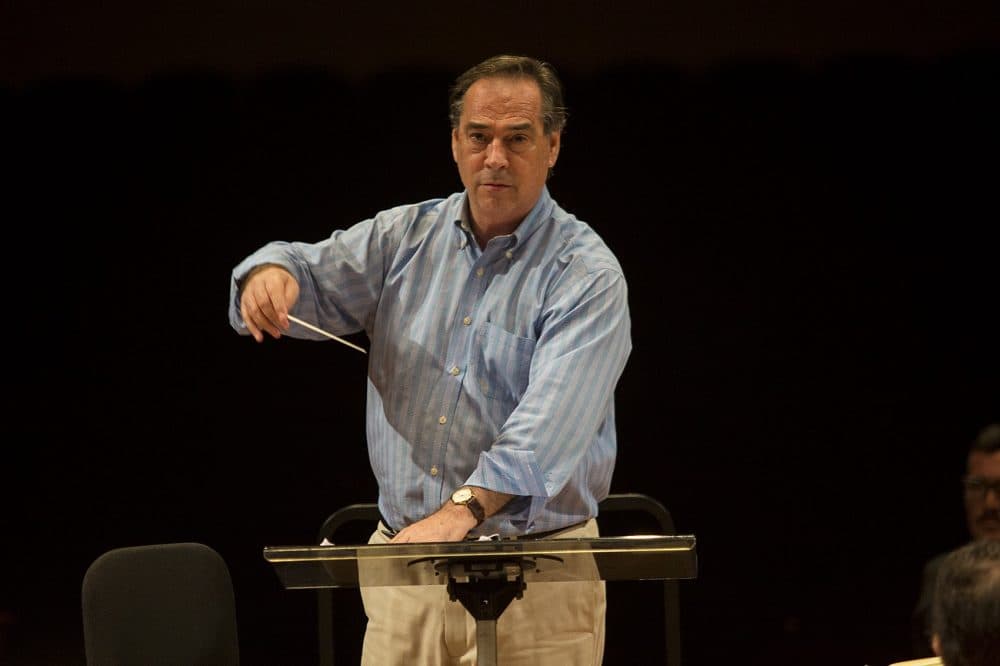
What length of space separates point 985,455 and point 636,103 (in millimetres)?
1877

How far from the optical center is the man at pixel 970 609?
57.2 inches

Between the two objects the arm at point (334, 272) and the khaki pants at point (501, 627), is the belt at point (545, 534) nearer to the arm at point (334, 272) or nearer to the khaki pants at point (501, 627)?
the khaki pants at point (501, 627)

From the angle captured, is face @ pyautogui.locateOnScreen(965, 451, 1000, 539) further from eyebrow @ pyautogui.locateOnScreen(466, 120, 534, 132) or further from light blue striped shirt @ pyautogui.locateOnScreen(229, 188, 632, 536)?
eyebrow @ pyautogui.locateOnScreen(466, 120, 534, 132)

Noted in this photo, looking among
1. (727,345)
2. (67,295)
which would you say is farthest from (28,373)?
(727,345)

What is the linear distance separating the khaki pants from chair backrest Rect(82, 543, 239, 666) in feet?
1.88

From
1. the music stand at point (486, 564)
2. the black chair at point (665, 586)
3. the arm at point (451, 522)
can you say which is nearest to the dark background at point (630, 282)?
the black chair at point (665, 586)

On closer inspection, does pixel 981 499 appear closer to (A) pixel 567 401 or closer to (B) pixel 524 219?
(B) pixel 524 219

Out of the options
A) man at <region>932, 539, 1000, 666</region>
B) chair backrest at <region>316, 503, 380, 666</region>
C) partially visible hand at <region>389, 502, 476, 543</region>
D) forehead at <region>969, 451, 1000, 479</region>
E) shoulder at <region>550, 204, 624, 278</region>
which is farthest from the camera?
forehead at <region>969, 451, 1000, 479</region>

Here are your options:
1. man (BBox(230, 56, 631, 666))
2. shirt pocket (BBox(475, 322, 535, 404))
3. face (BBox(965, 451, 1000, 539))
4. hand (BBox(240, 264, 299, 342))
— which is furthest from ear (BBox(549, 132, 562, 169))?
face (BBox(965, 451, 1000, 539))

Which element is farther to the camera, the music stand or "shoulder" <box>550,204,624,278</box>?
"shoulder" <box>550,204,624,278</box>

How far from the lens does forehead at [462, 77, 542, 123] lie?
229 cm

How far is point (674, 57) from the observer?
491cm

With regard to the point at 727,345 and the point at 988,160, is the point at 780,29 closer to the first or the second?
the point at 988,160

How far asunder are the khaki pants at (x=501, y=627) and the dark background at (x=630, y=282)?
8.25 ft
